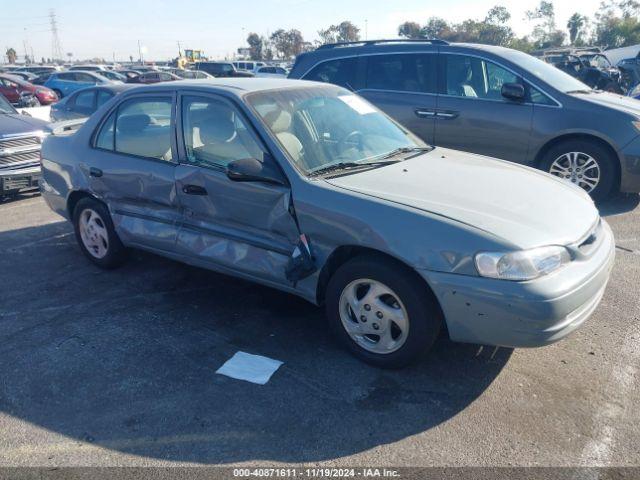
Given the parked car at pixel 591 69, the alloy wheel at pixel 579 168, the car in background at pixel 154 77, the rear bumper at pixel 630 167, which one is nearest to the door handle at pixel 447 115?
the alloy wheel at pixel 579 168

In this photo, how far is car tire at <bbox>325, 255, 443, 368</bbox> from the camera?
3055 mm

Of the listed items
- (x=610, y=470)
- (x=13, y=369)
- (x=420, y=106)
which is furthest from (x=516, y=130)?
(x=13, y=369)

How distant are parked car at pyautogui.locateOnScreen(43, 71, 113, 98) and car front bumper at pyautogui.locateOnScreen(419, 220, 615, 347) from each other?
2468cm

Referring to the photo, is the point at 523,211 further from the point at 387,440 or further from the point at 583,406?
the point at 387,440

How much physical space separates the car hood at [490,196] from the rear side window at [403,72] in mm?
3495

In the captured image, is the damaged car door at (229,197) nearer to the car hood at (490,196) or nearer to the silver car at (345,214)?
the silver car at (345,214)

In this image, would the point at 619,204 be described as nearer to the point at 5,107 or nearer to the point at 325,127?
the point at 325,127

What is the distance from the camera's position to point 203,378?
3.30 m

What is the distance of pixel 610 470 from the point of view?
2506 millimetres

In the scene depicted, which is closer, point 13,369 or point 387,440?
point 387,440

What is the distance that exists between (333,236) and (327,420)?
1.06m

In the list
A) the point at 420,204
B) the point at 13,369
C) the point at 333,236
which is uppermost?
the point at 420,204

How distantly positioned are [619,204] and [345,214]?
4869mm

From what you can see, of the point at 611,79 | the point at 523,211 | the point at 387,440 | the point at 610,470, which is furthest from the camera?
the point at 611,79
